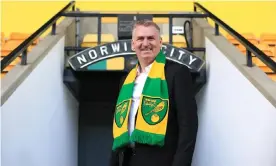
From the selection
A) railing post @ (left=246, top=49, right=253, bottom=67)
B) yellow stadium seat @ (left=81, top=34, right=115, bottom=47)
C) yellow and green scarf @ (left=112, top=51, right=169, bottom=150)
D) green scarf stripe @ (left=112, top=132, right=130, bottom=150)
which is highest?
yellow stadium seat @ (left=81, top=34, right=115, bottom=47)

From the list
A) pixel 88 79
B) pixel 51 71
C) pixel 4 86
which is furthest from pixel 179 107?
pixel 88 79

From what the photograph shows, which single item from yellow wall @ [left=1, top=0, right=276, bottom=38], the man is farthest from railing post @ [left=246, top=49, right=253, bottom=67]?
yellow wall @ [left=1, top=0, right=276, bottom=38]

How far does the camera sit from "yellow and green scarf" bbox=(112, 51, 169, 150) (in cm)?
180

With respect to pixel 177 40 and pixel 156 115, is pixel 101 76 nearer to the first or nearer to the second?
pixel 177 40

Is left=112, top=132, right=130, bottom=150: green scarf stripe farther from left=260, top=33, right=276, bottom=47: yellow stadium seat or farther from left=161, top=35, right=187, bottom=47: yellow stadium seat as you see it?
left=260, top=33, right=276, bottom=47: yellow stadium seat

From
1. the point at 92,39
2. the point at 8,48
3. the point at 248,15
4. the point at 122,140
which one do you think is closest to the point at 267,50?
the point at 92,39

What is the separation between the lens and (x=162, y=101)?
72.4 inches

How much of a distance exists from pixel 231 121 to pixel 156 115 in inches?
54.4

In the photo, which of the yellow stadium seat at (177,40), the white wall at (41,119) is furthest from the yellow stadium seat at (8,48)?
the yellow stadium seat at (177,40)

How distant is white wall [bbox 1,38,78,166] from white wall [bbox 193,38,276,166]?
1.24m

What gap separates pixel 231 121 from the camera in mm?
3090

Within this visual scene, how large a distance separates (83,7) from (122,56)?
12.3 ft

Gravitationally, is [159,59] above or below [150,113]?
above

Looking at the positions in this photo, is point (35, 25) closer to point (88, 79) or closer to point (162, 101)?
point (88, 79)
